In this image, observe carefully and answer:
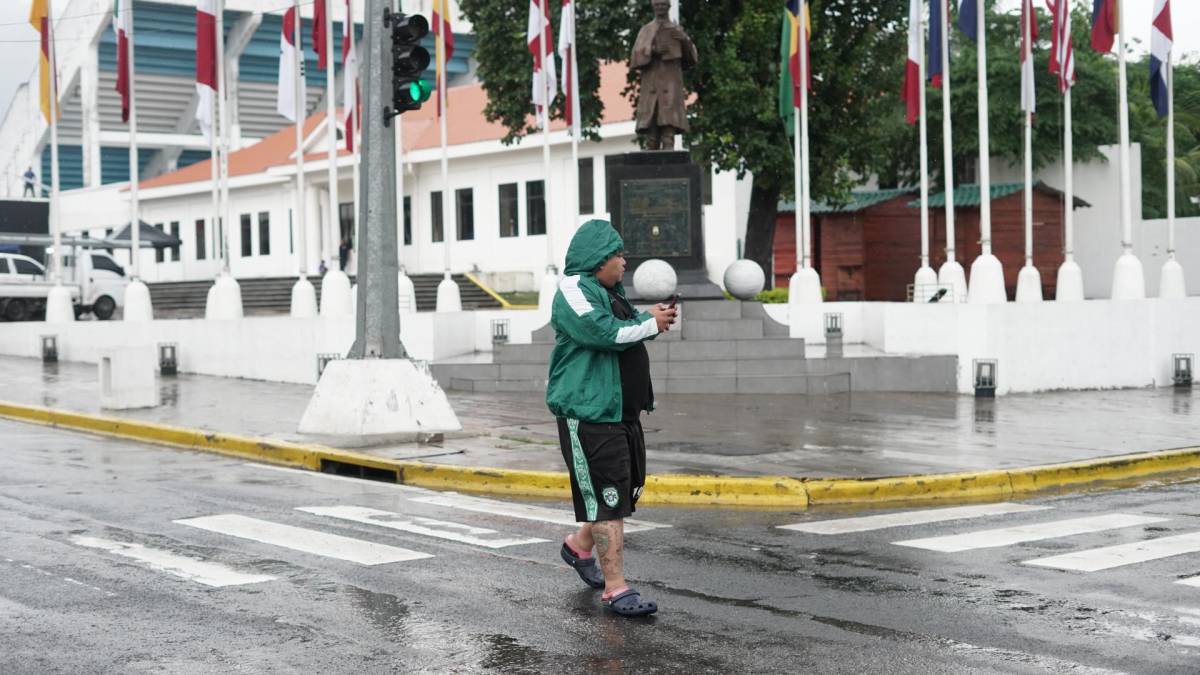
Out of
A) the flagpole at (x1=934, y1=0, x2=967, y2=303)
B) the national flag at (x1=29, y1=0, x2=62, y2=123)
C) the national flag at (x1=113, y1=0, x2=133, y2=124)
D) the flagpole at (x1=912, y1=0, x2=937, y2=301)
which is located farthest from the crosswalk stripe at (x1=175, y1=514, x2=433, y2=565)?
the national flag at (x1=29, y1=0, x2=62, y2=123)

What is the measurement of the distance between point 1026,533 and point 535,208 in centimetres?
3307

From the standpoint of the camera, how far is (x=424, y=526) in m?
9.18

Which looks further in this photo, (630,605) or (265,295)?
(265,295)

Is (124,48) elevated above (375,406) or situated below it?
above

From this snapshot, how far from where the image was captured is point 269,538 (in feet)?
28.4

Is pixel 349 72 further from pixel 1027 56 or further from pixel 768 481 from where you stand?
pixel 768 481

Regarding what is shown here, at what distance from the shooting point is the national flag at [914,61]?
74.2 ft

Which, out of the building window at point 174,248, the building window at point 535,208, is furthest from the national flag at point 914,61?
the building window at point 174,248

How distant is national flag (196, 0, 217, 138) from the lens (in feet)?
69.3

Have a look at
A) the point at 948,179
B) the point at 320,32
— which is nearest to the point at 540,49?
the point at 320,32

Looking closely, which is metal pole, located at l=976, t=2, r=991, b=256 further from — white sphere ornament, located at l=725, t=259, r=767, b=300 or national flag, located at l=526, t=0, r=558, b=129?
national flag, located at l=526, t=0, r=558, b=129

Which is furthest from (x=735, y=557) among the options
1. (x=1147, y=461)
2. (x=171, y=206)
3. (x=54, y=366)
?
(x=171, y=206)

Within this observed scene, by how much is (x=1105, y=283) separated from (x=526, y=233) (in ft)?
54.6

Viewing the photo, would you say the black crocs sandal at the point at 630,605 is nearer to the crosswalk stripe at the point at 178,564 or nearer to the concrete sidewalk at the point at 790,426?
the crosswalk stripe at the point at 178,564
